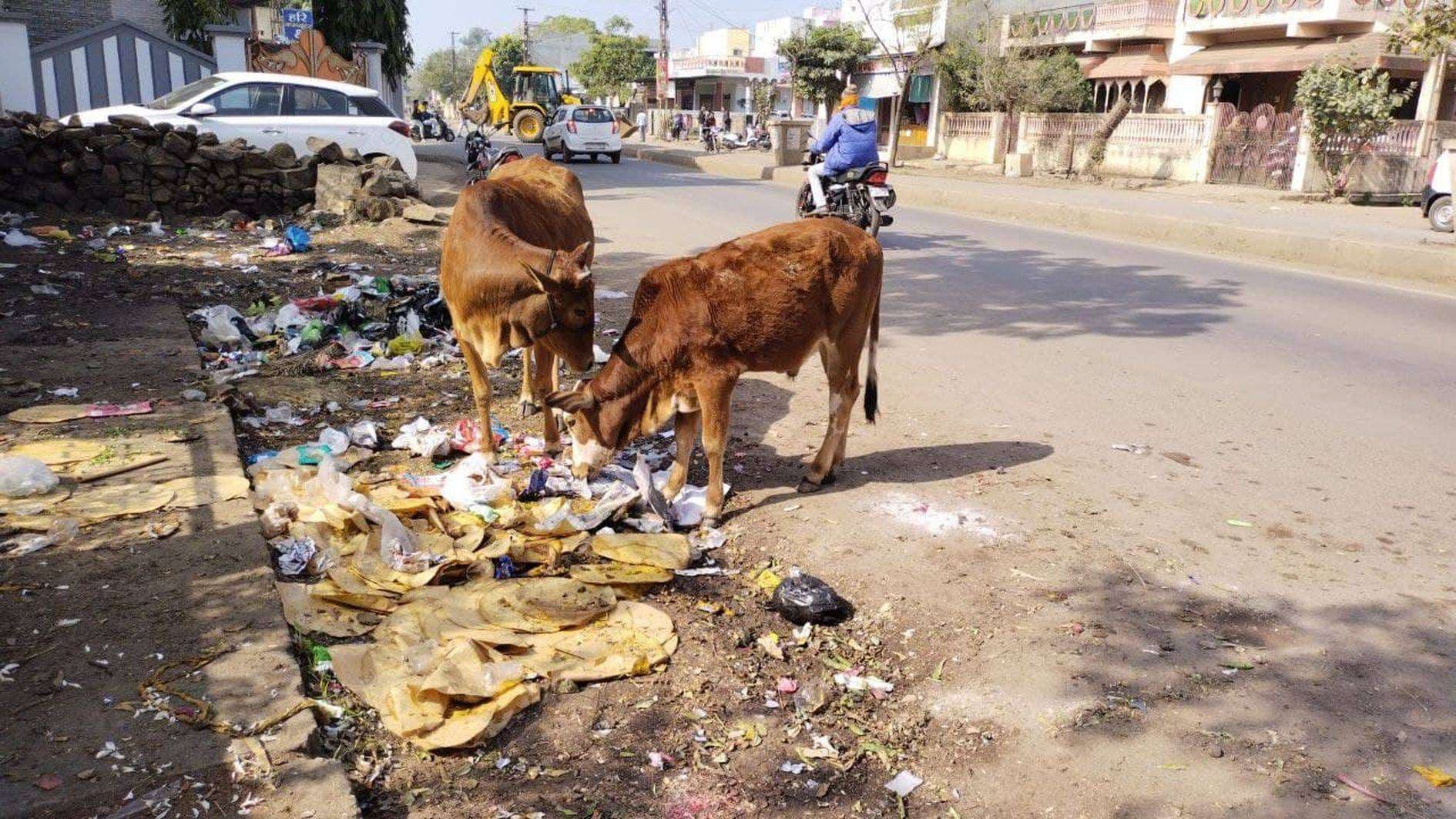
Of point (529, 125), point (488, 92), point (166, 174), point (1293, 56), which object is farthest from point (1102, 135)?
point (488, 92)

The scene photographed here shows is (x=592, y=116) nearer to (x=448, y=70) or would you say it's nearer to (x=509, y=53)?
(x=509, y=53)

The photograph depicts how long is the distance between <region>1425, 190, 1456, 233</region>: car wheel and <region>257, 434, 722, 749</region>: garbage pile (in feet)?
51.0

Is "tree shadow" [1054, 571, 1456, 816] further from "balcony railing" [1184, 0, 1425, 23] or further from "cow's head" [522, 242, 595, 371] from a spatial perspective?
"balcony railing" [1184, 0, 1425, 23]

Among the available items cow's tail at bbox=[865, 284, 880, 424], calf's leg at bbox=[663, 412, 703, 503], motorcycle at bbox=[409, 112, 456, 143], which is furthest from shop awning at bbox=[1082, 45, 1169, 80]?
calf's leg at bbox=[663, 412, 703, 503]

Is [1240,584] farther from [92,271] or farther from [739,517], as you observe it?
[92,271]

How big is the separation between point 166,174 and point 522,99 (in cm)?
2814

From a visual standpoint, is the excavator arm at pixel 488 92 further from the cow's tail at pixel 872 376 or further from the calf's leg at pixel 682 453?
the calf's leg at pixel 682 453

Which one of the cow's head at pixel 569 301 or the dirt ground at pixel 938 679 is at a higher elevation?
the cow's head at pixel 569 301

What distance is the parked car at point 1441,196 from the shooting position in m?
15.4

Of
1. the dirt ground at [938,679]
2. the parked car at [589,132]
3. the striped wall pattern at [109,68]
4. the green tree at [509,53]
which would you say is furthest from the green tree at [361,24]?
the green tree at [509,53]

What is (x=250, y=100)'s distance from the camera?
15.3 metres

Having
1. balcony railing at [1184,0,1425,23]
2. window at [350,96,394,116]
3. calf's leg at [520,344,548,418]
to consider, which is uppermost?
balcony railing at [1184,0,1425,23]

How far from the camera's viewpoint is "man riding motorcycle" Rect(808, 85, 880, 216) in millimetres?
12391

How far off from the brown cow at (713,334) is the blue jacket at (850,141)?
7.80 metres
